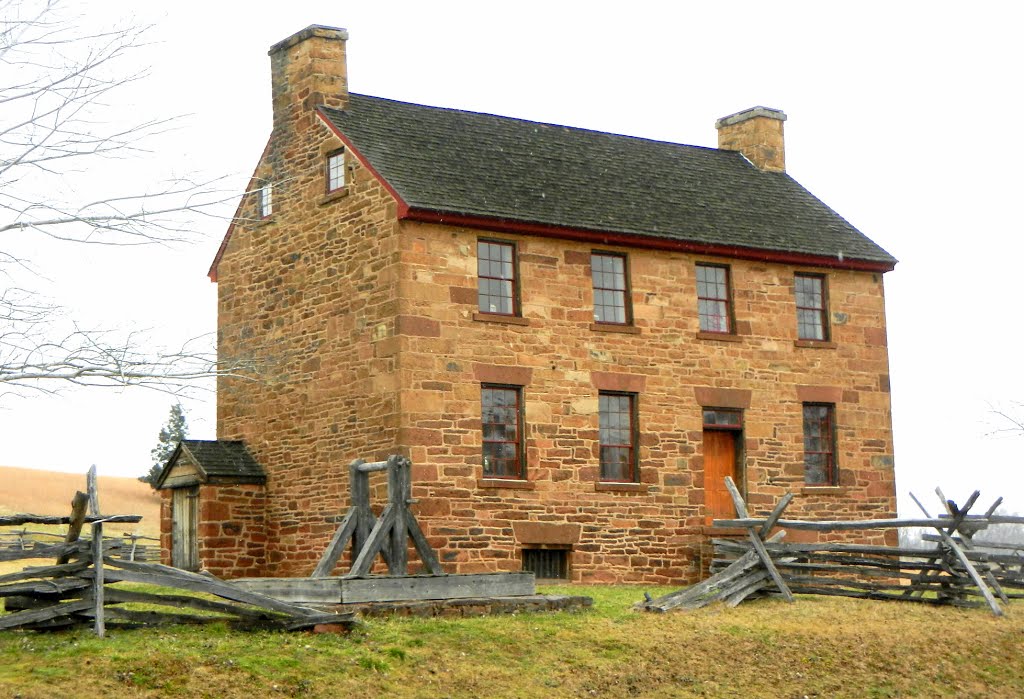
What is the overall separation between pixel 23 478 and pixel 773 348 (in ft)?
186

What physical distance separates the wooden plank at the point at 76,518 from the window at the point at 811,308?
51.4ft

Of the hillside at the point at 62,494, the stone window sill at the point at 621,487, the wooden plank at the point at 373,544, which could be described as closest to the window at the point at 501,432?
the stone window sill at the point at 621,487

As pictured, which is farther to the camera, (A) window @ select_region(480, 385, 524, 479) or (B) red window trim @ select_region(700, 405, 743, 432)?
(B) red window trim @ select_region(700, 405, 743, 432)

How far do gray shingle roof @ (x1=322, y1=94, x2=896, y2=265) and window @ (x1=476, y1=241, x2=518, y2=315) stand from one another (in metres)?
0.62

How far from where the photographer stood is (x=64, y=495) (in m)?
69.2

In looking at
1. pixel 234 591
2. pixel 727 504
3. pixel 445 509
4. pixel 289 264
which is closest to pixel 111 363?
pixel 234 591

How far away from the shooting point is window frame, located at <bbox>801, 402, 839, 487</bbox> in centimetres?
2623

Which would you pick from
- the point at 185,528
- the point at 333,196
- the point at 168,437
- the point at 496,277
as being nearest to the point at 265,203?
the point at 333,196

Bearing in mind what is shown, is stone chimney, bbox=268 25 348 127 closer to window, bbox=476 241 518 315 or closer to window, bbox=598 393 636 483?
window, bbox=476 241 518 315

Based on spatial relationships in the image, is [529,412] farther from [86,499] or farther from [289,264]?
[86,499]

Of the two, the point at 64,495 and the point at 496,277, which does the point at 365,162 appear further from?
the point at 64,495

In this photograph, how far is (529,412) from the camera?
2302 cm

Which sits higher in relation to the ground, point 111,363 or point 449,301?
point 449,301

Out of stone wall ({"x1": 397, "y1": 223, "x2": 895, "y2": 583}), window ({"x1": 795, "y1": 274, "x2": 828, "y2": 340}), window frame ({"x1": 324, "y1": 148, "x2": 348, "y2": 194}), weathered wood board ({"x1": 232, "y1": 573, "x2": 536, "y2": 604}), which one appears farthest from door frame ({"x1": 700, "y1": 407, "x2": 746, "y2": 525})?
weathered wood board ({"x1": 232, "y1": 573, "x2": 536, "y2": 604})
